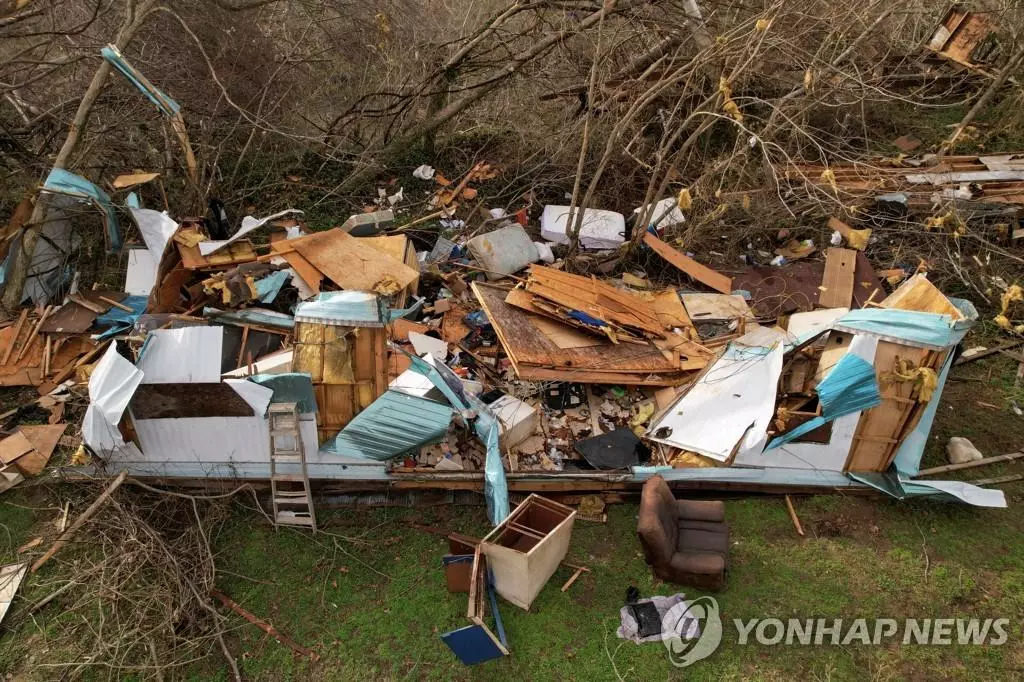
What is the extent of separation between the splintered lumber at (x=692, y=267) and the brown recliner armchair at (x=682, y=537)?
3691mm

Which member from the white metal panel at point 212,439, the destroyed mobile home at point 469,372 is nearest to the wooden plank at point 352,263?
the destroyed mobile home at point 469,372

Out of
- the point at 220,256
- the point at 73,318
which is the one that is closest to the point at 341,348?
the point at 220,256

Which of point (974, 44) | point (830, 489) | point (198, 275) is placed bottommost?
point (830, 489)

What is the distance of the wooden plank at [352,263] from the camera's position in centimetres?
799

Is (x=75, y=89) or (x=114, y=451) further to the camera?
(x=75, y=89)

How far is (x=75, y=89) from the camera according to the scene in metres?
10.1

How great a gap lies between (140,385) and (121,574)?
1639 mm

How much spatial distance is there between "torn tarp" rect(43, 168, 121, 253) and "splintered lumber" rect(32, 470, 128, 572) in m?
3.78

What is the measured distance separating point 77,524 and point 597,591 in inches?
186

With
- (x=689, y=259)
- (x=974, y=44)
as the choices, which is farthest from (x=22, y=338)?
(x=974, y=44)

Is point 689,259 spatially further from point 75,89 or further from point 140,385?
point 75,89

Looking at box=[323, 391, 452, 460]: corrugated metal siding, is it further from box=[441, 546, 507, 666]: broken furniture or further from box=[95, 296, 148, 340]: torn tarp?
box=[95, 296, 148, 340]: torn tarp

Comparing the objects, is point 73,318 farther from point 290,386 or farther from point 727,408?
point 727,408

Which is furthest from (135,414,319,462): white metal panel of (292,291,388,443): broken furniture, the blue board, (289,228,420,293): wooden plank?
(289,228,420,293): wooden plank
